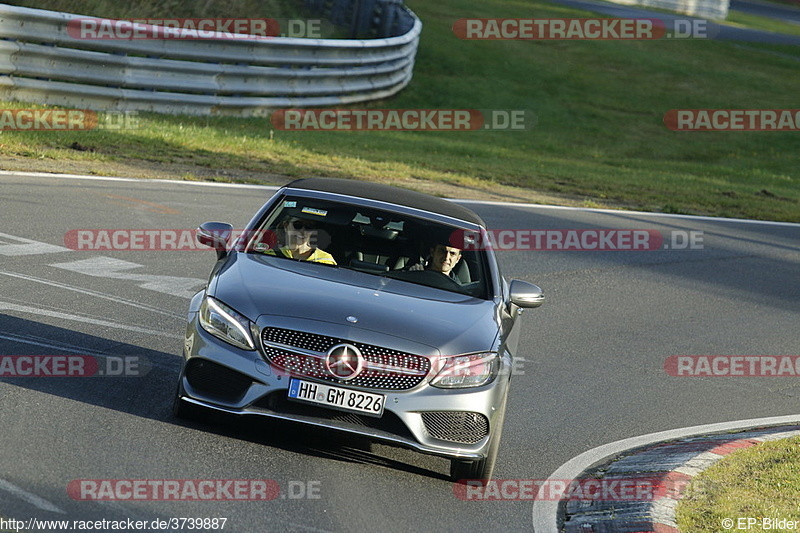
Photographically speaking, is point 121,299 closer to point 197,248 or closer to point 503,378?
point 197,248

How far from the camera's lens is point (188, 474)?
612 cm

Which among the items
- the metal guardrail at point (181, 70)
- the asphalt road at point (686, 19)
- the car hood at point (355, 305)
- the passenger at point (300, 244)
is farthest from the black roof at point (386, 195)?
the asphalt road at point (686, 19)

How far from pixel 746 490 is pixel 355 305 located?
2.53 meters

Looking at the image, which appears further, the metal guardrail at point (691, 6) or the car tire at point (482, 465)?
the metal guardrail at point (691, 6)

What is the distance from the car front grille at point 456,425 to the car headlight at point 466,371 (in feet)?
0.54

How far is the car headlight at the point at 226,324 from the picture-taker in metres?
6.52

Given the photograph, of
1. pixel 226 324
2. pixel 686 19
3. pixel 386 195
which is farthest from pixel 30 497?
pixel 686 19

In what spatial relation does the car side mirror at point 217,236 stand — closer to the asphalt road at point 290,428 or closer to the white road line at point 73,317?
the asphalt road at point 290,428

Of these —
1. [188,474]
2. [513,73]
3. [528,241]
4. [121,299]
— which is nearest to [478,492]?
[188,474]

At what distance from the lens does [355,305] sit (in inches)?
267

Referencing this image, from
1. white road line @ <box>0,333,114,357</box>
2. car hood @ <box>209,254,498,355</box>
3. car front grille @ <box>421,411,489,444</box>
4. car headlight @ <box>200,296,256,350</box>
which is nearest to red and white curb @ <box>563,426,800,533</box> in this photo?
car front grille @ <box>421,411,489,444</box>

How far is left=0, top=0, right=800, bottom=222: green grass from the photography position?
60.0 ft

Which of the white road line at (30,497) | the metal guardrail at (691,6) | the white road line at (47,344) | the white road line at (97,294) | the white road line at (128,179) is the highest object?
the white road line at (30,497)

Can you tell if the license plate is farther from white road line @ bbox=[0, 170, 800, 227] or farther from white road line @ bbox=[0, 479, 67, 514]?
white road line @ bbox=[0, 170, 800, 227]
